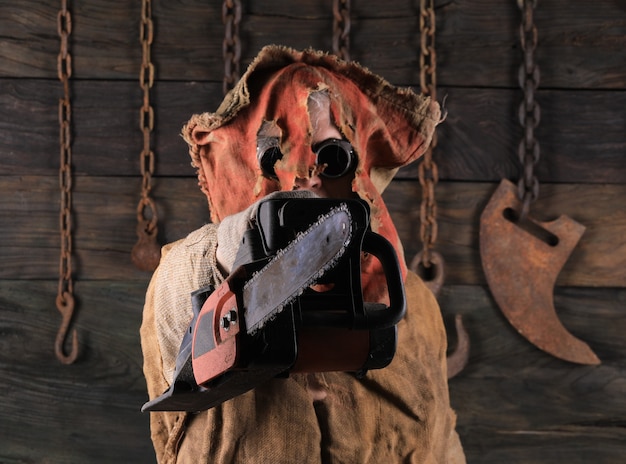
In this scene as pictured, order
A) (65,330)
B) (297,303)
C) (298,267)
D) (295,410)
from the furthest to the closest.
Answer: (65,330), (295,410), (297,303), (298,267)

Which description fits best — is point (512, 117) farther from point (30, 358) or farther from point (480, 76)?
point (30, 358)

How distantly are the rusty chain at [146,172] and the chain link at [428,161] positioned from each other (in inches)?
24.9

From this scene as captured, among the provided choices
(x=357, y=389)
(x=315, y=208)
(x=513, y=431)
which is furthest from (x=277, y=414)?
(x=513, y=431)

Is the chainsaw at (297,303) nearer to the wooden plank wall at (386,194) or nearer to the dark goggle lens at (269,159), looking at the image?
the dark goggle lens at (269,159)

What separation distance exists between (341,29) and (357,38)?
1.9 inches

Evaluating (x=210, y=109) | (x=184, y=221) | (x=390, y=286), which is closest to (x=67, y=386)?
(x=184, y=221)

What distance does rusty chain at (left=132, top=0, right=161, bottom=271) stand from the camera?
1630mm

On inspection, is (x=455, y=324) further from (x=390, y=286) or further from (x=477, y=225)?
(x=390, y=286)

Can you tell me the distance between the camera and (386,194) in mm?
1692

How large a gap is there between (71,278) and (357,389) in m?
Answer: 0.89

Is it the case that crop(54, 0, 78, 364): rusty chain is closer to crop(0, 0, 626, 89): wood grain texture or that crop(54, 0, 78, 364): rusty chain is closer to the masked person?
crop(0, 0, 626, 89): wood grain texture

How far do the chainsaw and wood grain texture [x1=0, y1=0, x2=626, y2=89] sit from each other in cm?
105

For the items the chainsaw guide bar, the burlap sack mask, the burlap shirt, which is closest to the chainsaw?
the chainsaw guide bar

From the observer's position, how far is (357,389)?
3.41 feet
